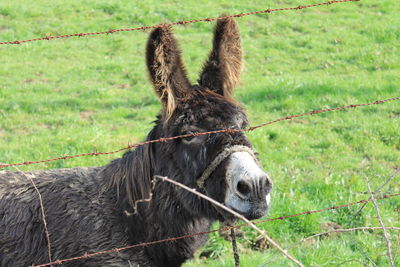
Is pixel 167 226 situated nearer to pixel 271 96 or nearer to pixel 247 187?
pixel 247 187

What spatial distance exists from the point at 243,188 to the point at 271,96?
6.24m

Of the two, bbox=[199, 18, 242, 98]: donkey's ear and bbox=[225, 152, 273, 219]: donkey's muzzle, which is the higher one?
bbox=[199, 18, 242, 98]: donkey's ear

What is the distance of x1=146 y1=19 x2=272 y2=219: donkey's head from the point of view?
110 inches

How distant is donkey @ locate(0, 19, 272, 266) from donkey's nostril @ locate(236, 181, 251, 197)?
11cm

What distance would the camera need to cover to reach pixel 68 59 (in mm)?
11750

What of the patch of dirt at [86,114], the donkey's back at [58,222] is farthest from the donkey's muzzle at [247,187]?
the patch of dirt at [86,114]

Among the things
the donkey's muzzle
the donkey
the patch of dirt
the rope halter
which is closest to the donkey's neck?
the donkey

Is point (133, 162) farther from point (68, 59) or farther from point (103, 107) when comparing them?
point (68, 59)

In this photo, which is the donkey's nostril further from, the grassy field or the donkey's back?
the donkey's back

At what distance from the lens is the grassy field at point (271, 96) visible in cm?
493

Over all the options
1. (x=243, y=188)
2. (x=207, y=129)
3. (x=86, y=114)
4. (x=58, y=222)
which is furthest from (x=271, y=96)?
(x=243, y=188)

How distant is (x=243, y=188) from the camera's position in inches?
108

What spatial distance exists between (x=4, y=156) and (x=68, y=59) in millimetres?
5730

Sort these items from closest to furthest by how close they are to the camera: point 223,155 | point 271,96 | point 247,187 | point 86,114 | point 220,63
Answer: point 247,187
point 223,155
point 220,63
point 86,114
point 271,96
